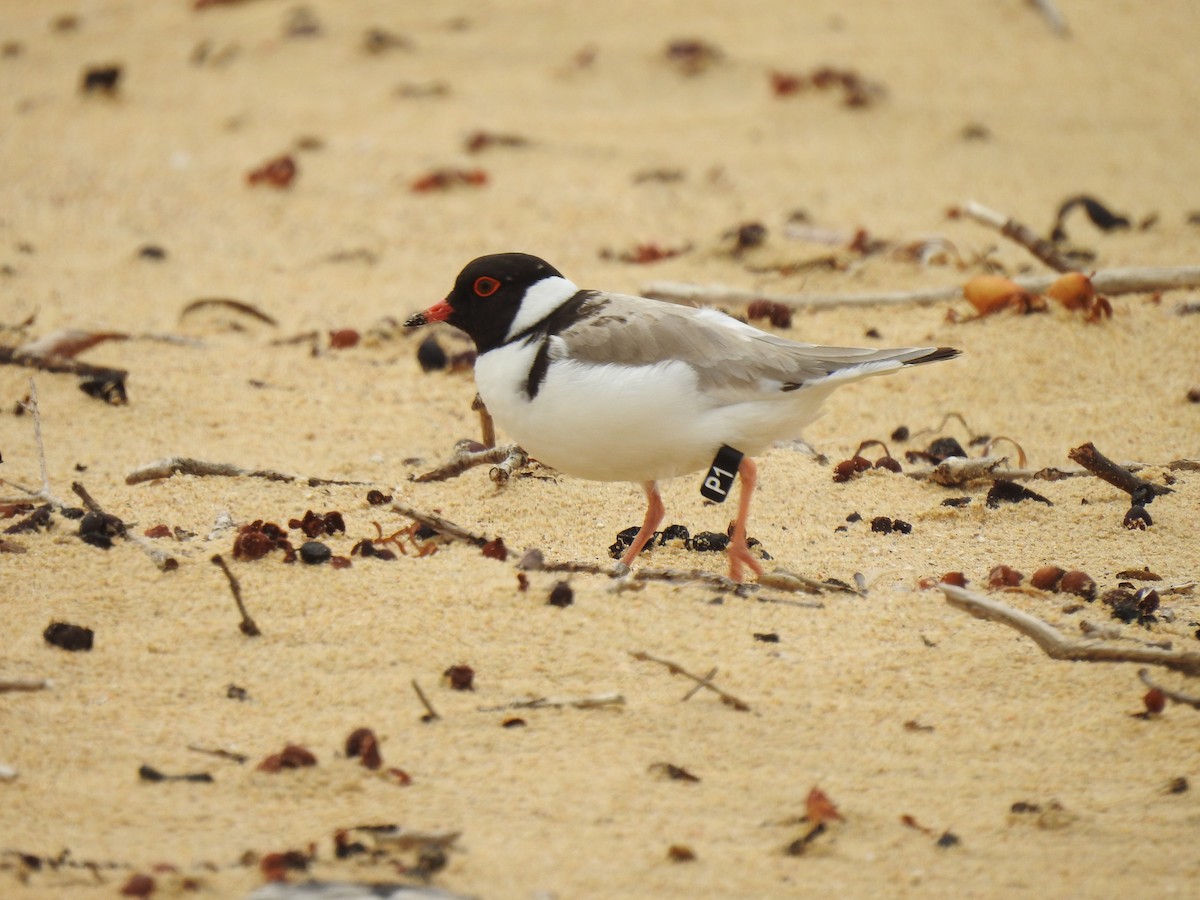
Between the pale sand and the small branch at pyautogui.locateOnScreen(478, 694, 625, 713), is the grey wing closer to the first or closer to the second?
the pale sand

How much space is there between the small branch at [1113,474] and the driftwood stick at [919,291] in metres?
1.95

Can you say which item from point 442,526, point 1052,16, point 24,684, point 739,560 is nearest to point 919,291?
point 739,560

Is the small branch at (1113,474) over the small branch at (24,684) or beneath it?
over

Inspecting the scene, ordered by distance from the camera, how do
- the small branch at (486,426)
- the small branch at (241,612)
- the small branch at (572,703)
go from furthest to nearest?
the small branch at (486,426), the small branch at (241,612), the small branch at (572,703)

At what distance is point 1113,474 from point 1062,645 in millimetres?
1510

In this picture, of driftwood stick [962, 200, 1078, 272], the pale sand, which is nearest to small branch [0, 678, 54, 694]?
the pale sand

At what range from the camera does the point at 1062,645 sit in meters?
4.30

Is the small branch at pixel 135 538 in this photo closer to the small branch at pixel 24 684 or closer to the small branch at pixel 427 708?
the small branch at pixel 24 684

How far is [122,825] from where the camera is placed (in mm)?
3559

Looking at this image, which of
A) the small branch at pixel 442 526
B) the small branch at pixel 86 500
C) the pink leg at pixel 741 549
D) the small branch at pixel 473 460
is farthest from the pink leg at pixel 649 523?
the small branch at pixel 86 500

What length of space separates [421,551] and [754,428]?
3.96 feet

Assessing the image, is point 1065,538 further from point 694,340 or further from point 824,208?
point 824,208

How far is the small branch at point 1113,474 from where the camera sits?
551 centimetres

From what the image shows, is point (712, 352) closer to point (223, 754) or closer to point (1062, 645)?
point (1062, 645)
